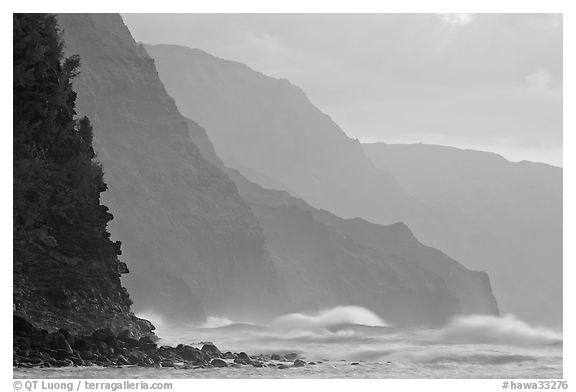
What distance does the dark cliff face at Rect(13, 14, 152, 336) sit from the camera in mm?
38656

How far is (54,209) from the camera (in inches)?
1617

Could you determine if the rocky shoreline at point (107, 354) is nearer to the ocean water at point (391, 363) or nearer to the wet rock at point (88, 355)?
the wet rock at point (88, 355)

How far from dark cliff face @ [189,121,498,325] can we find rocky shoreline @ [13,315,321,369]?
95921 mm

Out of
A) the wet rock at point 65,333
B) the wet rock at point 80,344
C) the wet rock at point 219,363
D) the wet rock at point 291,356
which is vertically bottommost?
the wet rock at point 219,363

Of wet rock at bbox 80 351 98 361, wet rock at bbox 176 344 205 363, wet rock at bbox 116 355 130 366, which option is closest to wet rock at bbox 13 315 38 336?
wet rock at bbox 80 351 98 361

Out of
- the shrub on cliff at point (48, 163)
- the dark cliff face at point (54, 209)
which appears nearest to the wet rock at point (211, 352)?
the dark cliff face at point (54, 209)

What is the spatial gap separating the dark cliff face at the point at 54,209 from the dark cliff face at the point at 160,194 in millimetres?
63174

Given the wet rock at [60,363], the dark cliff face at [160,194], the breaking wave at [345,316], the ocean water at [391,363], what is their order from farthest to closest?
the dark cliff face at [160,194] < the breaking wave at [345,316] < the ocean water at [391,363] < the wet rock at [60,363]

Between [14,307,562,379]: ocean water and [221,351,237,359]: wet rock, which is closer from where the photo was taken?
[14,307,562,379]: ocean water

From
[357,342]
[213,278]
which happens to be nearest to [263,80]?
[213,278]

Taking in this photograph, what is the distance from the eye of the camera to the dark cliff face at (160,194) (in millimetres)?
117312

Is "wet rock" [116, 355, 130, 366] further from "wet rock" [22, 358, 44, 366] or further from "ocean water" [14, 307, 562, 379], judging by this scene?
"wet rock" [22, 358, 44, 366]
